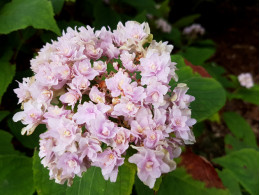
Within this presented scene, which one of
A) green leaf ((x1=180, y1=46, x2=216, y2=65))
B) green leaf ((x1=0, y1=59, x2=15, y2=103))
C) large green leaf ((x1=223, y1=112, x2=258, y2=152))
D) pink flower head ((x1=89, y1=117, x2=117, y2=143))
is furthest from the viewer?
green leaf ((x1=180, y1=46, x2=216, y2=65))

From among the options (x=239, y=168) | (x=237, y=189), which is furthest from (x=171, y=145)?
(x=237, y=189)

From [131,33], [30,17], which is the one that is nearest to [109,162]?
[131,33]

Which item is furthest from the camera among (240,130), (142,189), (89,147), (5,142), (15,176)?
(240,130)

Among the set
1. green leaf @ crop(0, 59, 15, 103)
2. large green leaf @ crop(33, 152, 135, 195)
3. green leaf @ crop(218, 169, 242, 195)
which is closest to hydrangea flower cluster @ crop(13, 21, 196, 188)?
large green leaf @ crop(33, 152, 135, 195)

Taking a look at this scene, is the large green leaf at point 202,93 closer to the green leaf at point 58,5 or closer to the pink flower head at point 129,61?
the pink flower head at point 129,61

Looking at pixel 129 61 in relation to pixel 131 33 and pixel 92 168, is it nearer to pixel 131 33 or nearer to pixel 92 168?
pixel 131 33

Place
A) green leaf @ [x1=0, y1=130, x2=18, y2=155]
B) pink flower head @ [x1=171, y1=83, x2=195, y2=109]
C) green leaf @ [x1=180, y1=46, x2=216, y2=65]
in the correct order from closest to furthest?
pink flower head @ [x1=171, y1=83, x2=195, y2=109]
green leaf @ [x1=0, y1=130, x2=18, y2=155]
green leaf @ [x1=180, y1=46, x2=216, y2=65]

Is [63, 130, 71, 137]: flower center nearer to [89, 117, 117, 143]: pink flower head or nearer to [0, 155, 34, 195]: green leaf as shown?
[89, 117, 117, 143]: pink flower head
